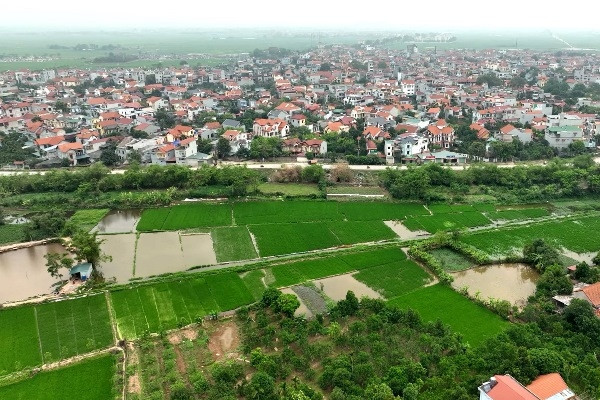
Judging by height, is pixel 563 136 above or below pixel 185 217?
above

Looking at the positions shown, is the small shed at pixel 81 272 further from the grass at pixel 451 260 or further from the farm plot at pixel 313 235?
the grass at pixel 451 260

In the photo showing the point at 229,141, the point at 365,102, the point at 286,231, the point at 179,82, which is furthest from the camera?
the point at 179,82

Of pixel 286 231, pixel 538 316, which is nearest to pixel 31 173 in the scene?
pixel 286 231

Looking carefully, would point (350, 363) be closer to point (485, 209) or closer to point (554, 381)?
point (554, 381)

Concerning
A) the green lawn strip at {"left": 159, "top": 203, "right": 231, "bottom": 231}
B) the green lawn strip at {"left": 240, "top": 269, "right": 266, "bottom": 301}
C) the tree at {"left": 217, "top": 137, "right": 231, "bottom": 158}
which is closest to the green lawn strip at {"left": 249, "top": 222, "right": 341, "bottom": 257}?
the green lawn strip at {"left": 240, "top": 269, "right": 266, "bottom": 301}

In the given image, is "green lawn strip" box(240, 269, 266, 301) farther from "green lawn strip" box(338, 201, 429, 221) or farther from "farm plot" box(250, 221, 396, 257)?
"green lawn strip" box(338, 201, 429, 221)

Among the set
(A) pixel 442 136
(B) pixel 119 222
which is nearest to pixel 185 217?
(B) pixel 119 222

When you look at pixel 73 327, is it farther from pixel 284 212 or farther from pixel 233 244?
pixel 284 212
